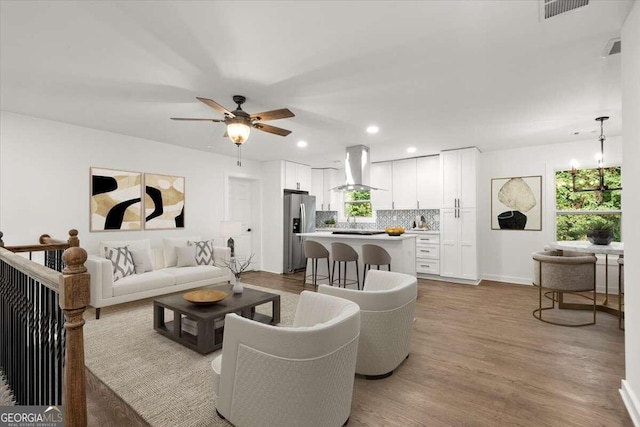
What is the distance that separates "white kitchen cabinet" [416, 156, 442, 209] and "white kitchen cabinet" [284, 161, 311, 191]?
8.38ft

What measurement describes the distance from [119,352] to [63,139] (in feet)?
9.96

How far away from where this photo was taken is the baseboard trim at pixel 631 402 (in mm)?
1822

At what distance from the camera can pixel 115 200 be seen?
461cm

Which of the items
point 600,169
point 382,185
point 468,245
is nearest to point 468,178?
point 468,245

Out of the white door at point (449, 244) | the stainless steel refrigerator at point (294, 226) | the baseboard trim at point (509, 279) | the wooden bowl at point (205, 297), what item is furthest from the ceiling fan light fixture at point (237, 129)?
the baseboard trim at point (509, 279)

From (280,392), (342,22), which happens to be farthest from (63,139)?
(280,392)

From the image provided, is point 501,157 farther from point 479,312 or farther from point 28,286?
point 28,286

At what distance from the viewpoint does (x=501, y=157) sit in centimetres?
579

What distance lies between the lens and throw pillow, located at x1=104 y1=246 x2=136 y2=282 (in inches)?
158

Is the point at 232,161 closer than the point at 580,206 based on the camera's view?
No

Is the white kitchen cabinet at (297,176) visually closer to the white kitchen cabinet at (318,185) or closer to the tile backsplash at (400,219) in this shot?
the white kitchen cabinet at (318,185)

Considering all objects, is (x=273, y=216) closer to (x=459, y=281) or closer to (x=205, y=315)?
(x=459, y=281)

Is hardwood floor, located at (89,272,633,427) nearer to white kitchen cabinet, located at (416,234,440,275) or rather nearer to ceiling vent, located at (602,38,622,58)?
→ white kitchen cabinet, located at (416,234,440,275)

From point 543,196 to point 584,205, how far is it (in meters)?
0.58
